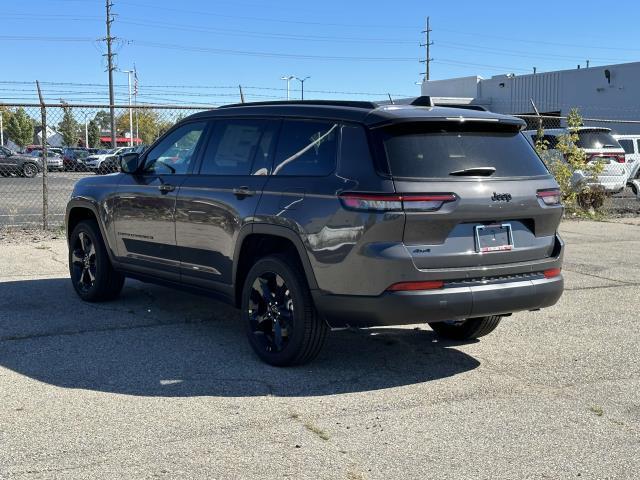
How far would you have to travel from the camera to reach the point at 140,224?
6766mm

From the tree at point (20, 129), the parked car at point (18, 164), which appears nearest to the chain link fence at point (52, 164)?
the parked car at point (18, 164)

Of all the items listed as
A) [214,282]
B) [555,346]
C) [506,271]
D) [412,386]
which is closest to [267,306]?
[214,282]

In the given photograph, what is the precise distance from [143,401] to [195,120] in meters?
2.67

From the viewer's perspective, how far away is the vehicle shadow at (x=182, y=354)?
5.09m

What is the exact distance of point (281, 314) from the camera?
17.7ft

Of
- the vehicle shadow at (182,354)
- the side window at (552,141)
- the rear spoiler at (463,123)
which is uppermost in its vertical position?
the side window at (552,141)

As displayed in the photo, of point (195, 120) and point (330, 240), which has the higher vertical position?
point (195, 120)

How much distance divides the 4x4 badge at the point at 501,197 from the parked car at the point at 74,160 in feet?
135

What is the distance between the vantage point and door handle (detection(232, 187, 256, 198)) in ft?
18.4

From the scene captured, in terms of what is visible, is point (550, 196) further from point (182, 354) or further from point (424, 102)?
point (182, 354)

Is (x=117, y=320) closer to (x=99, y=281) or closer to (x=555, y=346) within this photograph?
(x=99, y=281)

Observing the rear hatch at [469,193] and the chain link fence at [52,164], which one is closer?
the rear hatch at [469,193]

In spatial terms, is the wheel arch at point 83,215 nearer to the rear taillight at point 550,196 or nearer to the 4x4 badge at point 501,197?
the 4x4 badge at point 501,197

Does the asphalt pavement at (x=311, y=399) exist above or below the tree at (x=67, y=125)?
below
